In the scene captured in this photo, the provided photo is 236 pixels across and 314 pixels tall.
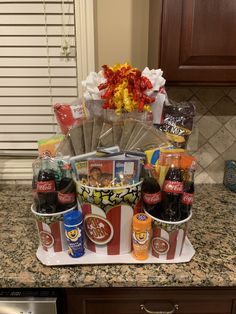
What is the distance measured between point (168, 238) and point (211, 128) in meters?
0.75

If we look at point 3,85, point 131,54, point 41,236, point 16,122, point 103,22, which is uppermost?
point 103,22

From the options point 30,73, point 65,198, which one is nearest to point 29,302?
point 65,198

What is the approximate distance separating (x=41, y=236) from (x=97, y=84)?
0.53 m

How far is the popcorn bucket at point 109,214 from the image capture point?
863mm

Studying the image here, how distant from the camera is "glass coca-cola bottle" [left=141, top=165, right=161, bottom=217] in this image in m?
0.89

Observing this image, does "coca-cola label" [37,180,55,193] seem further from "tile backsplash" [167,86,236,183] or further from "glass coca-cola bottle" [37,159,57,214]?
"tile backsplash" [167,86,236,183]

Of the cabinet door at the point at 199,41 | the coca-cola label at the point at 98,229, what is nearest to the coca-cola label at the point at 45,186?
the coca-cola label at the point at 98,229

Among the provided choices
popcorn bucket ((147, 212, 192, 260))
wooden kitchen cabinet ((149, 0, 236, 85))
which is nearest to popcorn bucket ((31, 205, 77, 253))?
popcorn bucket ((147, 212, 192, 260))

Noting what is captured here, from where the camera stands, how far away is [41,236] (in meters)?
0.94

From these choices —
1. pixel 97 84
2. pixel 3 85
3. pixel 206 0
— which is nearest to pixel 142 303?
pixel 97 84

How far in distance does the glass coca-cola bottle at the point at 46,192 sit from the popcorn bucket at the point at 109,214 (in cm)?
8

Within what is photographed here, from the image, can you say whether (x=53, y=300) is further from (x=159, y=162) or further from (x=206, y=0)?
(x=206, y=0)

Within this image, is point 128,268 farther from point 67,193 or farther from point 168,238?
point 67,193

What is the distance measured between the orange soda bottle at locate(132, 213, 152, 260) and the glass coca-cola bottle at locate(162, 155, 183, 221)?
0.06 meters
